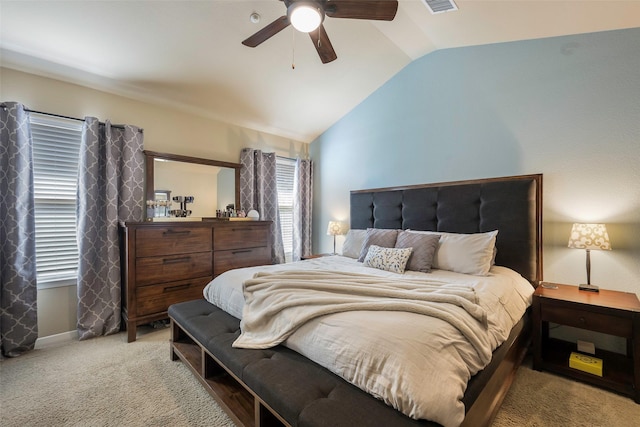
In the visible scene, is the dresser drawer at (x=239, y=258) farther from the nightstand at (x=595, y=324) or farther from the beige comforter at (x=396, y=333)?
the nightstand at (x=595, y=324)

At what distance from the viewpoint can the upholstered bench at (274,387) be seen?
968 millimetres

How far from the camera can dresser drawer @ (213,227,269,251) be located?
3.13 metres

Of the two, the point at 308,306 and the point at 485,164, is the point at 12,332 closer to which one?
the point at 308,306

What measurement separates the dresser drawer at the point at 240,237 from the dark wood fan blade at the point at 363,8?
2405 millimetres

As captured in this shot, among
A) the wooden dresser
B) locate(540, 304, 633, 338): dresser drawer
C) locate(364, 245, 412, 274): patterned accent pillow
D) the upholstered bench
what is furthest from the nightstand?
the wooden dresser

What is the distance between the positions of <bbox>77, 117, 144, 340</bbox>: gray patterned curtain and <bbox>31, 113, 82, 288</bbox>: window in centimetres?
14

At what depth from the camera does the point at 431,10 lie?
2.32 meters

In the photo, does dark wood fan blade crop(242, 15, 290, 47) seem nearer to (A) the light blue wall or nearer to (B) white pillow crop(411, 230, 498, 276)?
(A) the light blue wall

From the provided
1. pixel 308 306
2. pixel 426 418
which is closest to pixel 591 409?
pixel 426 418

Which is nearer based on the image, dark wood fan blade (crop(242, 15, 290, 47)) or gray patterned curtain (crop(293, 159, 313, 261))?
dark wood fan blade (crop(242, 15, 290, 47))

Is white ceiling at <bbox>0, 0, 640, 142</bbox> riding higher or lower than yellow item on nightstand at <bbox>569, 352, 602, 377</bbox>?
higher

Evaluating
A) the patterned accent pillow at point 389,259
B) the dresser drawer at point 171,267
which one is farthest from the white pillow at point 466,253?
the dresser drawer at point 171,267

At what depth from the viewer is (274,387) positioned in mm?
1126

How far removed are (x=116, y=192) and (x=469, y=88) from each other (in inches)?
151
